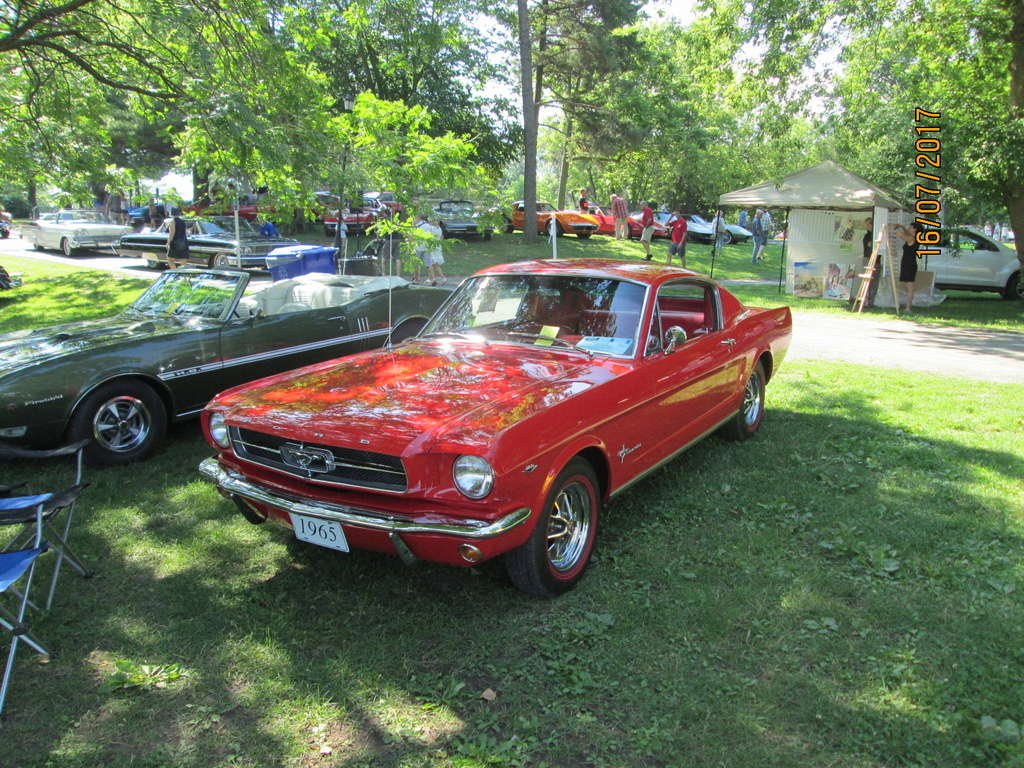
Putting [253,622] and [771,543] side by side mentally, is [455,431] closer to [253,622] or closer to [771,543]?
[253,622]

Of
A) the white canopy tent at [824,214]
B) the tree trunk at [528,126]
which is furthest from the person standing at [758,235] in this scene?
the white canopy tent at [824,214]

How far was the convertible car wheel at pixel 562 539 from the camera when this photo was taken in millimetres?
3416

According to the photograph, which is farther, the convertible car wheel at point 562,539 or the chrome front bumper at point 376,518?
the convertible car wheel at point 562,539

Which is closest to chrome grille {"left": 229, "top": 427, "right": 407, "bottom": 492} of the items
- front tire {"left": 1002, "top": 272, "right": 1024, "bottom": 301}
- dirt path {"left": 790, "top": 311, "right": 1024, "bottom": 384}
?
dirt path {"left": 790, "top": 311, "right": 1024, "bottom": 384}

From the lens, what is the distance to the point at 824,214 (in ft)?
50.1

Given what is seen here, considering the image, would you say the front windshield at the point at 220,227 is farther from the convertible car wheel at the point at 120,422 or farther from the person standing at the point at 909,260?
the person standing at the point at 909,260

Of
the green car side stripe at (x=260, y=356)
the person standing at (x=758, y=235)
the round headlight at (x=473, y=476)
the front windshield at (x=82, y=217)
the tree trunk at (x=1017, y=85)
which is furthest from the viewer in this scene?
the person standing at (x=758, y=235)

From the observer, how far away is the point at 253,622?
345 centimetres

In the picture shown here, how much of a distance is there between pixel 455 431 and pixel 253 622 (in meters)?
1.36

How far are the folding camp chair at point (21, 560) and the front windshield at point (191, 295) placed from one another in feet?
10.1

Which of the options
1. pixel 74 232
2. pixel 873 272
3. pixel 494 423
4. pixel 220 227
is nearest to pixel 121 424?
pixel 494 423

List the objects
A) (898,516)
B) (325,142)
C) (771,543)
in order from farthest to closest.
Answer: (325,142), (898,516), (771,543)

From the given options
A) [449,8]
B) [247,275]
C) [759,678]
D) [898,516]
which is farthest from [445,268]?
[759,678]

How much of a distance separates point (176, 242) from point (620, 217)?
57.4 feet
